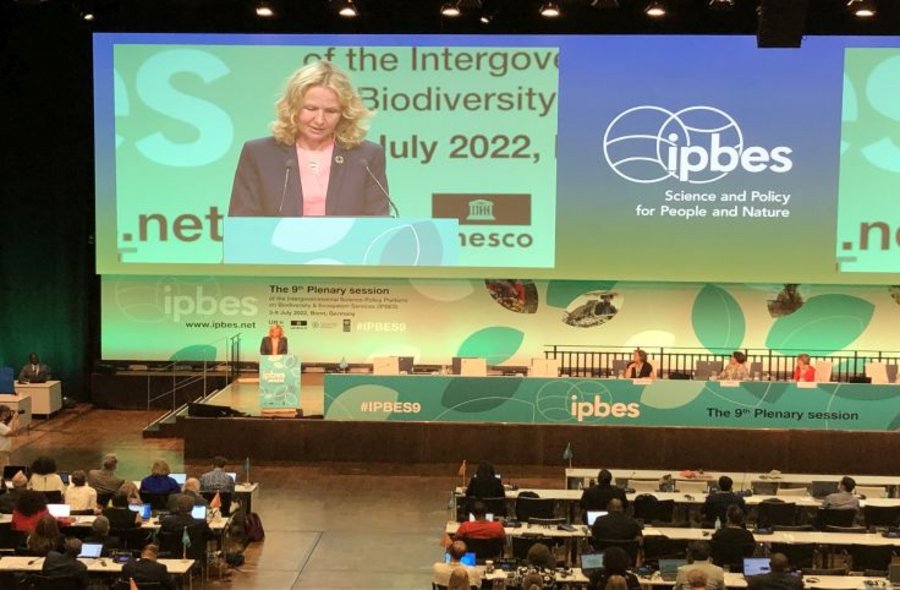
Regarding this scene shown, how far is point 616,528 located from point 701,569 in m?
1.33

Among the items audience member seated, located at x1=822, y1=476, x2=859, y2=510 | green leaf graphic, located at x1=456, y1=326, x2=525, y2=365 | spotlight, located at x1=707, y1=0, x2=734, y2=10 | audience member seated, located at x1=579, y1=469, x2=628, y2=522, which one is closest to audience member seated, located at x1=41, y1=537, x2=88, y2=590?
audience member seated, located at x1=579, y1=469, x2=628, y2=522

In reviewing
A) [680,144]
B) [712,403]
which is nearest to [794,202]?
[680,144]

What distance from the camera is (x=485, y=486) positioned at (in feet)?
38.7

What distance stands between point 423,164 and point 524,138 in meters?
1.62

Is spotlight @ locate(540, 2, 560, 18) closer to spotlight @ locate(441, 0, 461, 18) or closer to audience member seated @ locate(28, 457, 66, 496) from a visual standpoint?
spotlight @ locate(441, 0, 461, 18)

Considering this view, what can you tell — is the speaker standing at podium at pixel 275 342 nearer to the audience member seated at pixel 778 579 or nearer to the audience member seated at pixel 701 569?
the audience member seated at pixel 701 569

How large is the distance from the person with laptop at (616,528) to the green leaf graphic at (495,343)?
8.92m

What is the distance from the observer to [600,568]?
923 cm

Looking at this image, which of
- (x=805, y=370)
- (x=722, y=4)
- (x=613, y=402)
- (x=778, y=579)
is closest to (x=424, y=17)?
(x=722, y=4)

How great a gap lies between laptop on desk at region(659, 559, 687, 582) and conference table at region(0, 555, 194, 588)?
12.8 ft

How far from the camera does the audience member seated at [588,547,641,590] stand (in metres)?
8.69

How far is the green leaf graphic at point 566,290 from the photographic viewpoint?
19031mm

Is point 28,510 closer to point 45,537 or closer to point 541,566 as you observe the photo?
point 45,537

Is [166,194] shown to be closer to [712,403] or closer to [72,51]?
[72,51]
